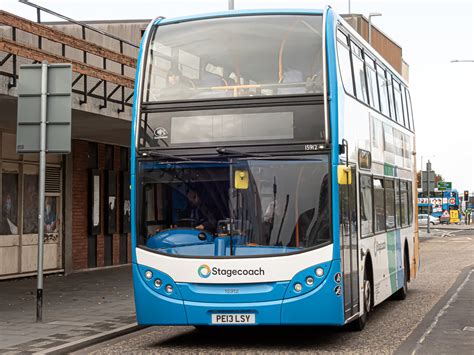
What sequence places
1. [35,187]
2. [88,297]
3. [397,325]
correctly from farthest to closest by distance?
[35,187] → [88,297] → [397,325]

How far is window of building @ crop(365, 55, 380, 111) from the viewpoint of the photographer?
1351cm

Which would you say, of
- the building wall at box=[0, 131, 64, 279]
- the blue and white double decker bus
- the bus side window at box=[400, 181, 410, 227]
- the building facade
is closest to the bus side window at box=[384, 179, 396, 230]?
the bus side window at box=[400, 181, 410, 227]

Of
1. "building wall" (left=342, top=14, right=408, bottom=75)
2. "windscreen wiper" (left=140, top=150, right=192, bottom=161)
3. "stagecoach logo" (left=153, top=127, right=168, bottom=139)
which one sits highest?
"building wall" (left=342, top=14, right=408, bottom=75)

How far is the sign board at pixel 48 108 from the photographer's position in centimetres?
1309

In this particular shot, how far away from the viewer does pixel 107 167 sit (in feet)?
82.2

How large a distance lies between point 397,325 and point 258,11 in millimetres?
4780

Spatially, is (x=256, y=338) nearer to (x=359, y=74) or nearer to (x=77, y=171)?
(x=359, y=74)

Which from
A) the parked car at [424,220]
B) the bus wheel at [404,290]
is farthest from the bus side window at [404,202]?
the parked car at [424,220]

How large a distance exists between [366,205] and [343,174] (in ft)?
7.10

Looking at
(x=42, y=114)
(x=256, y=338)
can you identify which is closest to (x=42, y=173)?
(x=42, y=114)

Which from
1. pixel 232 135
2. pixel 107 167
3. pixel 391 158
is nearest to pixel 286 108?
pixel 232 135

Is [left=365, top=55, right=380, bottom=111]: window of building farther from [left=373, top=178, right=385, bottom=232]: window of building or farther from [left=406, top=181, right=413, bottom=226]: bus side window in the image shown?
[left=406, top=181, right=413, bottom=226]: bus side window

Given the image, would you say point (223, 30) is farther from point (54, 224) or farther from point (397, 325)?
point (54, 224)

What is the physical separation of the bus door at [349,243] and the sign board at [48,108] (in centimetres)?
421
